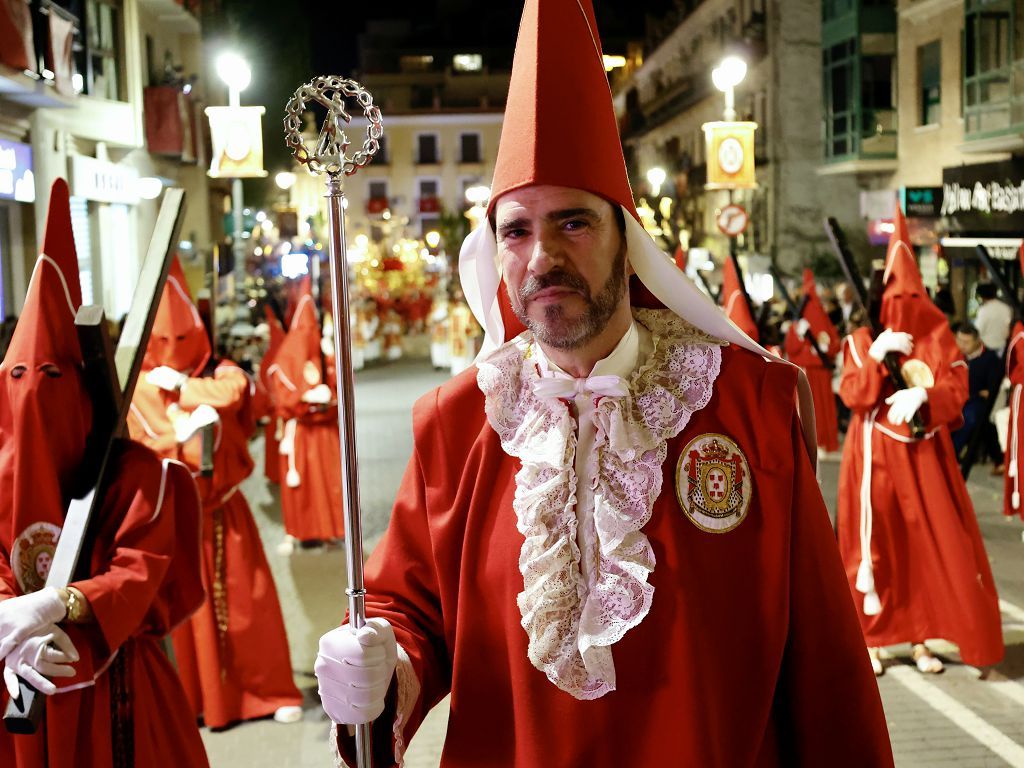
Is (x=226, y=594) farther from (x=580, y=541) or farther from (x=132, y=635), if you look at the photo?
(x=580, y=541)

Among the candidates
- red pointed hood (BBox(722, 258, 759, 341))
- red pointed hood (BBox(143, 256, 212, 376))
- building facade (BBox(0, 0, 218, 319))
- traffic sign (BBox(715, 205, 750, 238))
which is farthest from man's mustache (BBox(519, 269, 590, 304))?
traffic sign (BBox(715, 205, 750, 238))

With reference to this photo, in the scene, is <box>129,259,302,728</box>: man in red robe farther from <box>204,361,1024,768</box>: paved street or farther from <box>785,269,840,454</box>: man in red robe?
<box>785,269,840,454</box>: man in red robe

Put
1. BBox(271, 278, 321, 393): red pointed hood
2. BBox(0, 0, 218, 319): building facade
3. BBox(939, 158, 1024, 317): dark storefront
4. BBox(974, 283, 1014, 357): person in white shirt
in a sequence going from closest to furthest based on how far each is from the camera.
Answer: BBox(271, 278, 321, 393): red pointed hood
BBox(974, 283, 1014, 357): person in white shirt
BBox(0, 0, 218, 319): building facade
BBox(939, 158, 1024, 317): dark storefront

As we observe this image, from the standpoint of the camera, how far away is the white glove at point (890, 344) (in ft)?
22.5

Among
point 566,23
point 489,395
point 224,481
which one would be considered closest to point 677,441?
point 489,395

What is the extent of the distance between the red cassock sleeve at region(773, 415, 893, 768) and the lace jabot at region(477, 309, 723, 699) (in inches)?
12.8

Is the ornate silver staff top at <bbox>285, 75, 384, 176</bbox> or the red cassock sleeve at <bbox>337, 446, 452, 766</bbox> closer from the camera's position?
the ornate silver staff top at <bbox>285, 75, 384, 176</bbox>

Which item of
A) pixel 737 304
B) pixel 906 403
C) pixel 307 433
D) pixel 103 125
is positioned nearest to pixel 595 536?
pixel 906 403

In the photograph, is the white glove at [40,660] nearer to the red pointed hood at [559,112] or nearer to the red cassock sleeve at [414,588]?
the red cassock sleeve at [414,588]

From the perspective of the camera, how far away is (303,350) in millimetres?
10148

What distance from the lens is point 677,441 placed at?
8.93ft

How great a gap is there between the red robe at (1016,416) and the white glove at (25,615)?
25.9 ft

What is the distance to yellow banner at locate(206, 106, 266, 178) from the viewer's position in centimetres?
1047

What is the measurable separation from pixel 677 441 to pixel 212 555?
4.33 metres
